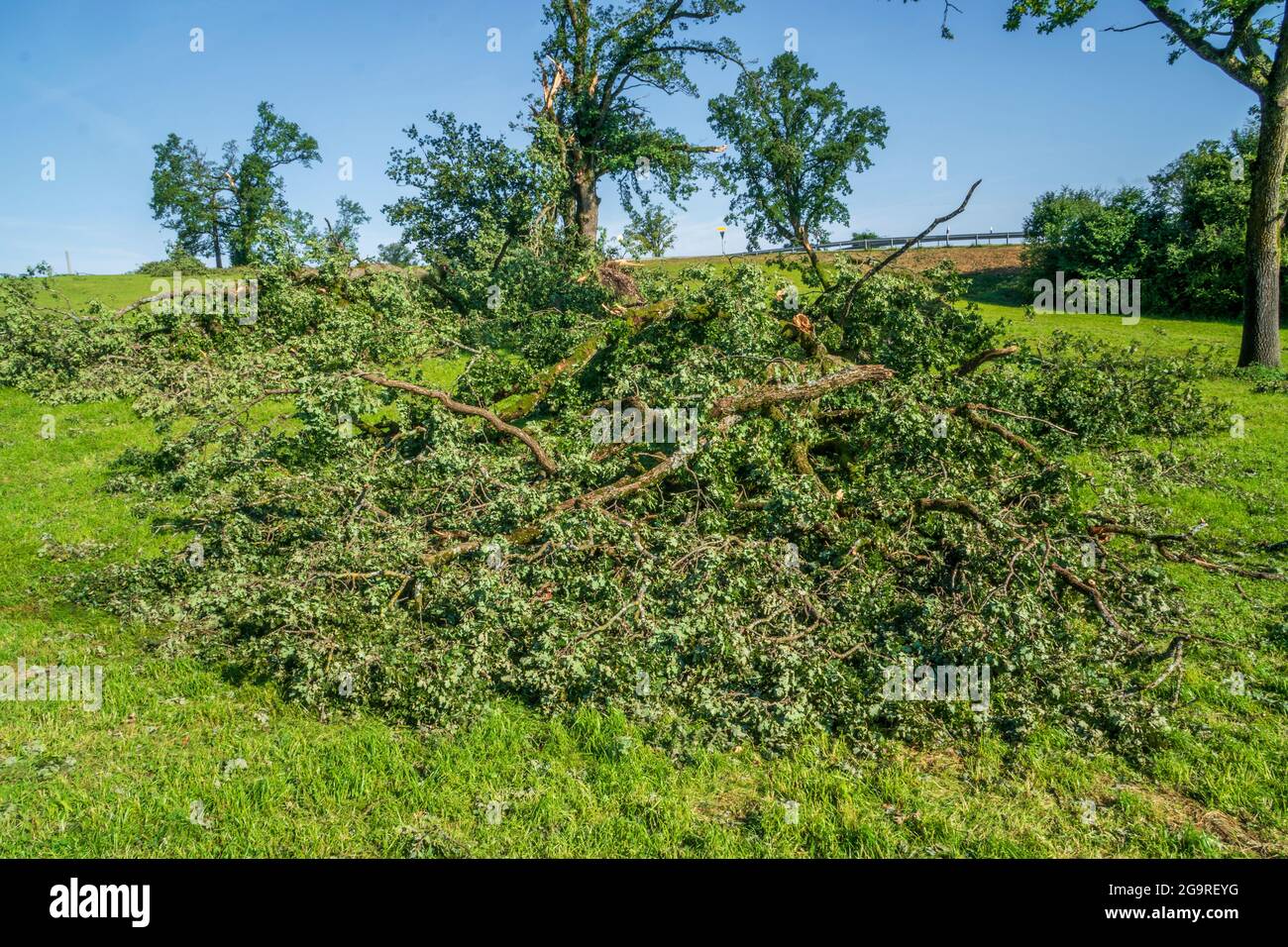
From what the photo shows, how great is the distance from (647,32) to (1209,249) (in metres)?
17.6

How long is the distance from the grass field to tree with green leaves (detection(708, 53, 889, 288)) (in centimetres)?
2704

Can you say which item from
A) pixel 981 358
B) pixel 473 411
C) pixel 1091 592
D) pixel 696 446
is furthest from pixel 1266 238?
pixel 473 411

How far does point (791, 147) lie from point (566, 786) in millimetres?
29539

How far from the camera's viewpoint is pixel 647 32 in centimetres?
1997

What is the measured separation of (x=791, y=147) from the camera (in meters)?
29.0

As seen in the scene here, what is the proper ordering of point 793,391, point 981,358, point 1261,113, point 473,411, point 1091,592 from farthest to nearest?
point 1261,113, point 981,358, point 473,411, point 793,391, point 1091,592

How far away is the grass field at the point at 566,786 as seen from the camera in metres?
3.54

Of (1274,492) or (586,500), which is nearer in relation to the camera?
(586,500)

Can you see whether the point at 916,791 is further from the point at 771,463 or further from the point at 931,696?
the point at 771,463

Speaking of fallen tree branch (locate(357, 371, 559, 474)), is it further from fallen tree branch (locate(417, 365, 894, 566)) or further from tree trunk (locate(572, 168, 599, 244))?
tree trunk (locate(572, 168, 599, 244))

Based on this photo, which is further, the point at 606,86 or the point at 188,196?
the point at 188,196

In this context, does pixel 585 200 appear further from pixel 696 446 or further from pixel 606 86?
pixel 696 446
